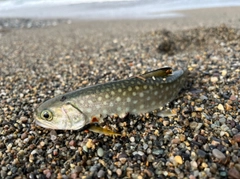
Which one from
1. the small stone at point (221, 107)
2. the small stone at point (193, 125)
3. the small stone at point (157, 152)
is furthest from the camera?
the small stone at point (221, 107)

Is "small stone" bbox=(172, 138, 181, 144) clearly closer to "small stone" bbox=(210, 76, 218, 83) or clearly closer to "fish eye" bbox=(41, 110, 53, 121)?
"fish eye" bbox=(41, 110, 53, 121)

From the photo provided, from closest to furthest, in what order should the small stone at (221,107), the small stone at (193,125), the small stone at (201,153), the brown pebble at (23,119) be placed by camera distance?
the small stone at (201,153)
the small stone at (193,125)
the small stone at (221,107)
the brown pebble at (23,119)

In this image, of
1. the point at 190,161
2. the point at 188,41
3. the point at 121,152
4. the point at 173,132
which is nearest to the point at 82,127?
the point at 121,152

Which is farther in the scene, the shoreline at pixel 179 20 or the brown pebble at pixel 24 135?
the shoreline at pixel 179 20

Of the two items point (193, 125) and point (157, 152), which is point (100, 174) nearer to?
point (157, 152)

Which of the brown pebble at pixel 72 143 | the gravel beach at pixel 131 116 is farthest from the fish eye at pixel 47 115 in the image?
the brown pebble at pixel 72 143

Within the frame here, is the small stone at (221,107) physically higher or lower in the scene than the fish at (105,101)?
lower

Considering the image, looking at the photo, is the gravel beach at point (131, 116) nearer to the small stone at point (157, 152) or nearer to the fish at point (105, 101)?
the small stone at point (157, 152)

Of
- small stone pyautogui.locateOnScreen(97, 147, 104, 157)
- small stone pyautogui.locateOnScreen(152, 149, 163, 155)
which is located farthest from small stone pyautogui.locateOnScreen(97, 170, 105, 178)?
small stone pyautogui.locateOnScreen(152, 149, 163, 155)
